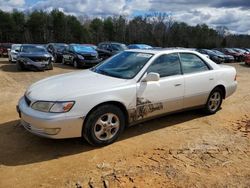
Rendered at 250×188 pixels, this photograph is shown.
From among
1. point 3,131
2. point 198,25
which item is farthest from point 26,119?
point 198,25

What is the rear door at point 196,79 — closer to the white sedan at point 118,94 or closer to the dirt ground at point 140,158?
the white sedan at point 118,94

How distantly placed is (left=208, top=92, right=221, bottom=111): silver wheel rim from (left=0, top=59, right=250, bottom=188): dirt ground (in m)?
0.52

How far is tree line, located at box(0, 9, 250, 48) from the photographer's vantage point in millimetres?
48406

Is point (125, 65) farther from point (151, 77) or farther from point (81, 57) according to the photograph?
point (81, 57)

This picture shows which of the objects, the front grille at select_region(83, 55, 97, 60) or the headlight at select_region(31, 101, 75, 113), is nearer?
the headlight at select_region(31, 101, 75, 113)

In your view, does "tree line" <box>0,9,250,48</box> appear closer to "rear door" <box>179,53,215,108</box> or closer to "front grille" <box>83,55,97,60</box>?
"front grille" <box>83,55,97,60</box>

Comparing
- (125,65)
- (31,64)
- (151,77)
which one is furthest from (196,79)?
(31,64)

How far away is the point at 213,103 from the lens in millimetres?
6770

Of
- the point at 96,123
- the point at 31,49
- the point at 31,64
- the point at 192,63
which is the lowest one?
the point at 31,64

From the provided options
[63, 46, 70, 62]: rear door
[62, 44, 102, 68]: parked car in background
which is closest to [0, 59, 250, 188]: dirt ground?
[62, 44, 102, 68]: parked car in background

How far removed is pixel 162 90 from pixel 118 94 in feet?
3.17

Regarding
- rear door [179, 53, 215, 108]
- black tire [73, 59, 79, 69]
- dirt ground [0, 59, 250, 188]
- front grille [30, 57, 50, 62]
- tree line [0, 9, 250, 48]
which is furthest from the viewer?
tree line [0, 9, 250, 48]

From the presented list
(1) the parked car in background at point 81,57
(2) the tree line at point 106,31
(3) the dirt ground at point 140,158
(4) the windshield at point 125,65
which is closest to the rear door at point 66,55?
(1) the parked car in background at point 81,57

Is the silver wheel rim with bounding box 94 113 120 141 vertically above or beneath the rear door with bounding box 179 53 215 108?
beneath
